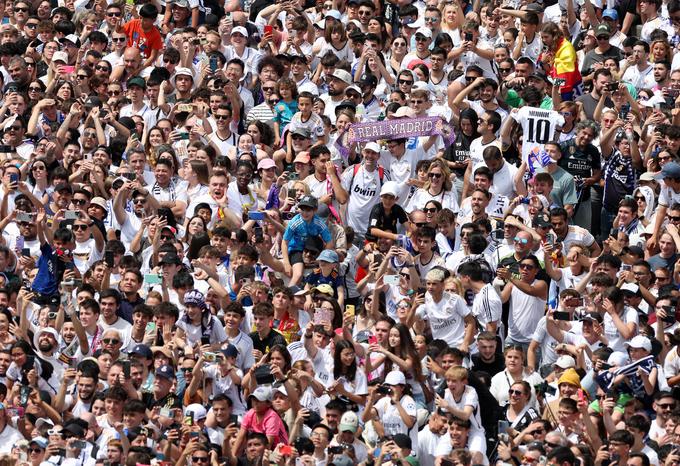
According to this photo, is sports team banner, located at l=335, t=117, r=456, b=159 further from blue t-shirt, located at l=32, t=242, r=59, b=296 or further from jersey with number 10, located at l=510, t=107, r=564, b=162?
blue t-shirt, located at l=32, t=242, r=59, b=296

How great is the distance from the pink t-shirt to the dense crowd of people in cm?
2

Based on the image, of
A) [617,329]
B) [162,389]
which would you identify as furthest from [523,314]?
[162,389]

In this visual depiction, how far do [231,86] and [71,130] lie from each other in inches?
74.9

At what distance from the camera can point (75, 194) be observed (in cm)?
2445

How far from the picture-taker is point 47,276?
2381cm

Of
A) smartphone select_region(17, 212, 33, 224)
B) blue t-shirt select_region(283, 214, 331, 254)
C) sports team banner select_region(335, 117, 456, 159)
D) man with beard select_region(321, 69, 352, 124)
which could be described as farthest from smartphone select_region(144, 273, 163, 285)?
man with beard select_region(321, 69, 352, 124)

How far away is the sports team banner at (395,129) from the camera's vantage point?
24.2 m

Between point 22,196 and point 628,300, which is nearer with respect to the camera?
point 628,300

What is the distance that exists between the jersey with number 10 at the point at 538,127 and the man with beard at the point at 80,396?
17.8 feet

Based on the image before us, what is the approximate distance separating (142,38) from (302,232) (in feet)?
17.8

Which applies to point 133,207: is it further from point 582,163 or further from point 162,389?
point 582,163

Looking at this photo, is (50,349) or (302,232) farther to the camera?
(302,232)

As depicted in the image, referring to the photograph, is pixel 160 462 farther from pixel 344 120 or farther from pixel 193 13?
pixel 193 13

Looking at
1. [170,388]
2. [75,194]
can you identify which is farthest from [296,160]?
[170,388]
